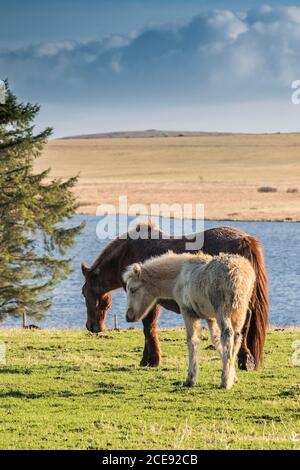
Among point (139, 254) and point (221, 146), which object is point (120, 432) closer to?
point (139, 254)

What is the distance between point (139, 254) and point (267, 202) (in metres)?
70.7

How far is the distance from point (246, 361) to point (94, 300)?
341 cm

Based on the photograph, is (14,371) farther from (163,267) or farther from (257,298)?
(257,298)

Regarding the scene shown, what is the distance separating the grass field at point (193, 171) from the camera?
84562mm

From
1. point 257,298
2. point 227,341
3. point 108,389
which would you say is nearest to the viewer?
point 227,341

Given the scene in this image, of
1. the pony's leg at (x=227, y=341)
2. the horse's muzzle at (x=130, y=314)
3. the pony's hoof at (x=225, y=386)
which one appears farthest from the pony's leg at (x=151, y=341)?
the pony's leg at (x=227, y=341)

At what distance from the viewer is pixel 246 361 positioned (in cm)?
1379

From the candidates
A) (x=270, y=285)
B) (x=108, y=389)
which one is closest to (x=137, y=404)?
(x=108, y=389)

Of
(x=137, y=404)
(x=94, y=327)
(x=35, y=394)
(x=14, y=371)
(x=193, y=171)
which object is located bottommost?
(x=14, y=371)

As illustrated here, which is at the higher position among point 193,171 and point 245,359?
point 193,171

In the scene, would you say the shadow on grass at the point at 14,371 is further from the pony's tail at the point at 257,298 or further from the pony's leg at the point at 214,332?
the pony's tail at the point at 257,298

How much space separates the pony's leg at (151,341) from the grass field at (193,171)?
5912cm
